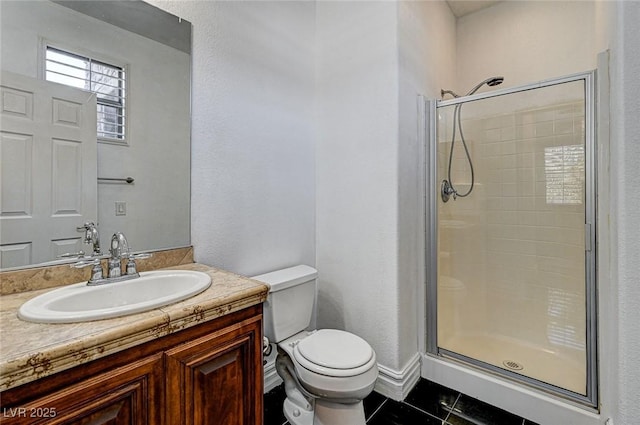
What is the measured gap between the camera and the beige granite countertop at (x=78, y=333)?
24.5 inches

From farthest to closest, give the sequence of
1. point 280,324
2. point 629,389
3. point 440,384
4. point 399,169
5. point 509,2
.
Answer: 1. point 509,2
2. point 440,384
3. point 399,169
4. point 280,324
5. point 629,389

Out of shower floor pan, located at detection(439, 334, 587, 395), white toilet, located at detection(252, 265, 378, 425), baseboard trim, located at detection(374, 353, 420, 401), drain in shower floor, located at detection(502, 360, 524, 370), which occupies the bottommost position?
baseboard trim, located at detection(374, 353, 420, 401)

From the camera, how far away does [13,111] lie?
1.01 meters

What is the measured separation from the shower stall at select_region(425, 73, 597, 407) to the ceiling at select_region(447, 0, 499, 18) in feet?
3.82

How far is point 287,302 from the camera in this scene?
1.60m

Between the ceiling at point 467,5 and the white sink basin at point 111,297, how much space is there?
2895 mm

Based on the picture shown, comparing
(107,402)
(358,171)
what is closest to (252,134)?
(358,171)

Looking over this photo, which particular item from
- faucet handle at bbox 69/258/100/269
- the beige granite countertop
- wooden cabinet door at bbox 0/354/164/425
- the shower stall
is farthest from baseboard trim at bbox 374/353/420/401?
faucet handle at bbox 69/258/100/269

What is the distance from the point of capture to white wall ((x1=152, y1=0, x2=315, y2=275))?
149 cm

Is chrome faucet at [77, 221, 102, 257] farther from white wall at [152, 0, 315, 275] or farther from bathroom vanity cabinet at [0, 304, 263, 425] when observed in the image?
bathroom vanity cabinet at [0, 304, 263, 425]

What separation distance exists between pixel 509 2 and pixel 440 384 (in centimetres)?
301

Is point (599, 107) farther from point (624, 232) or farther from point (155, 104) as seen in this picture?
point (155, 104)

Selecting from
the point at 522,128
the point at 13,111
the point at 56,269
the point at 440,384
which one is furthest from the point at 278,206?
the point at 522,128

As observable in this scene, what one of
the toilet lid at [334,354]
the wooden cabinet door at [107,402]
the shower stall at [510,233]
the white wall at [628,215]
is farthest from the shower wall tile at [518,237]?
the wooden cabinet door at [107,402]
